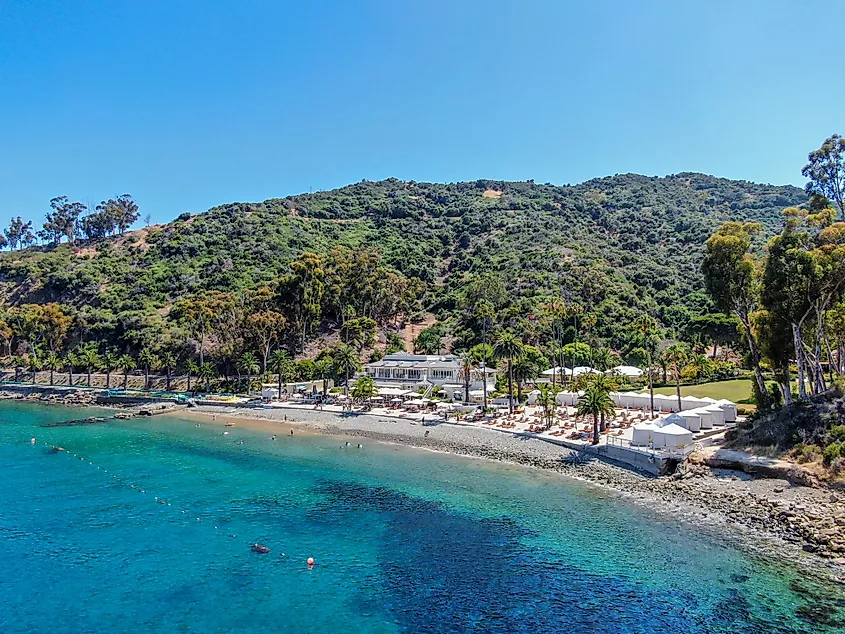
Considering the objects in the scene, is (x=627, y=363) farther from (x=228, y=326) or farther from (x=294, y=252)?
(x=294, y=252)

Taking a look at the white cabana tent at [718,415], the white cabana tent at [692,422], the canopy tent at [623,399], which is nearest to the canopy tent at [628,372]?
the canopy tent at [623,399]

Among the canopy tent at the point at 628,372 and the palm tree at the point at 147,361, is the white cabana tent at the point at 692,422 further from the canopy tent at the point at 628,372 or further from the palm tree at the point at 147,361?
the palm tree at the point at 147,361

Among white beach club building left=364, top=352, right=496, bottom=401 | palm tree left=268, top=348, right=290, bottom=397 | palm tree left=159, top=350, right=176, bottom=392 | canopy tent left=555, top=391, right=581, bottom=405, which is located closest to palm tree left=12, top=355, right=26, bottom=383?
palm tree left=159, top=350, right=176, bottom=392

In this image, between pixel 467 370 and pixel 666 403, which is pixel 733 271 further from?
pixel 467 370

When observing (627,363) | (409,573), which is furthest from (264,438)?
(627,363)

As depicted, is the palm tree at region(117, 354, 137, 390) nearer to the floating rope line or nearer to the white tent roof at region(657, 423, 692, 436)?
the floating rope line

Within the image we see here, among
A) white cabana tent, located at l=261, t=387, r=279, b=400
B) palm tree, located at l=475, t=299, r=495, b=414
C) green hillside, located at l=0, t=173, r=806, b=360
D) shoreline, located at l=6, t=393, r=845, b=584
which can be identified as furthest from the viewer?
green hillside, located at l=0, t=173, r=806, b=360
